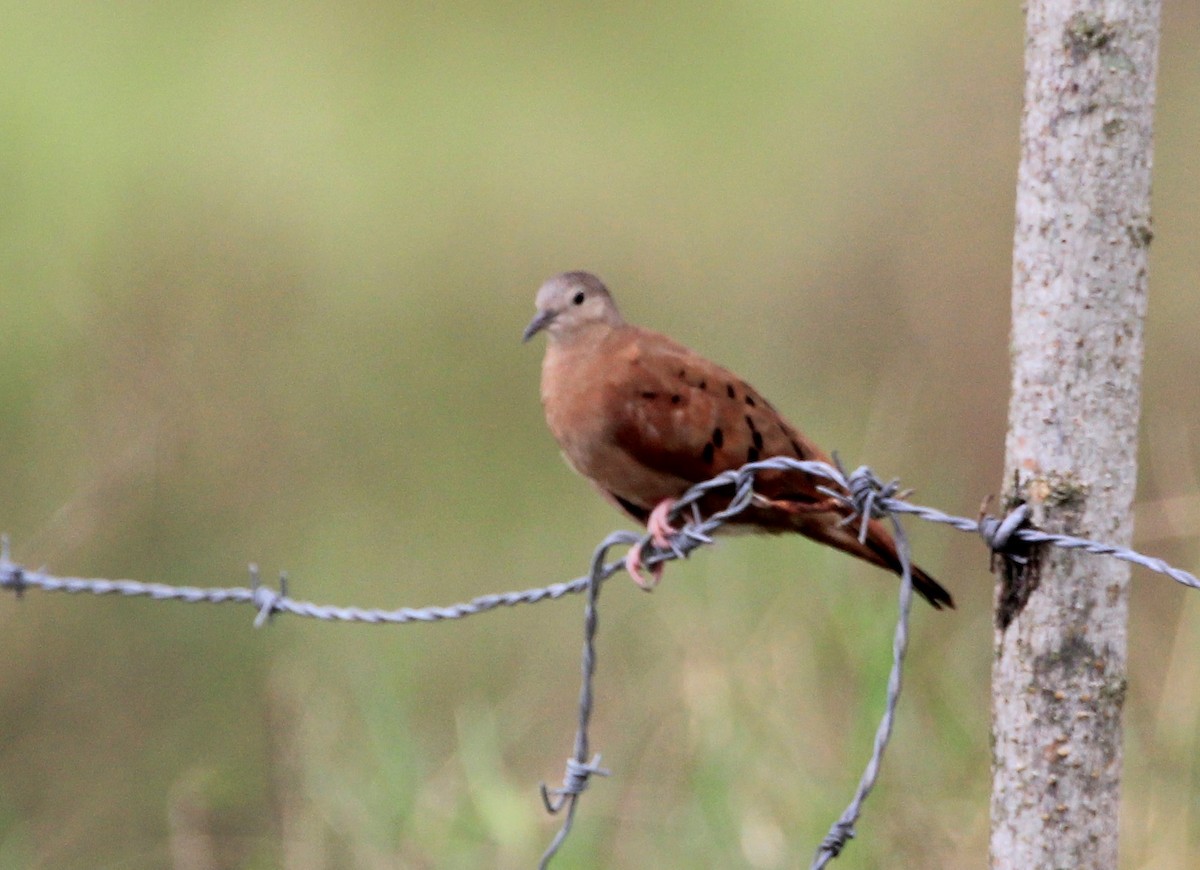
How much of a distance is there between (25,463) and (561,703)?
82.9 inches

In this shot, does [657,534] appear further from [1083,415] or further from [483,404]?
[483,404]

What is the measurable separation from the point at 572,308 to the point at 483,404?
345 cm

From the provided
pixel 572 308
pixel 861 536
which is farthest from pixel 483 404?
pixel 861 536

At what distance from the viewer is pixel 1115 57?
2.31 m

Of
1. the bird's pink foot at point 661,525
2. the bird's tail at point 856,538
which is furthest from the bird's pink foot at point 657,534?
the bird's tail at point 856,538

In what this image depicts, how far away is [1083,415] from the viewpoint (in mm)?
2314

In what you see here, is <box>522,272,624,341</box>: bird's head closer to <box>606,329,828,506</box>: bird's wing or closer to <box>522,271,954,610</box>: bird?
<box>522,271,954,610</box>: bird

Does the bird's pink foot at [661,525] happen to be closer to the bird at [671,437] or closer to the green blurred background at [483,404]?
the bird at [671,437]

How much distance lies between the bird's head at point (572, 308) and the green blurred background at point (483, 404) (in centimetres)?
86

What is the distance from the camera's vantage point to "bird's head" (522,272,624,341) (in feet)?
13.7

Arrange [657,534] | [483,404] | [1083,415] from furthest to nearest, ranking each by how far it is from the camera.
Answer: [483,404] → [657,534] → [1083,415]

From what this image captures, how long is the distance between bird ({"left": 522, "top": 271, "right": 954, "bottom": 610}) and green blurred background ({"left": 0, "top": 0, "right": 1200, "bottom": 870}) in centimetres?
37

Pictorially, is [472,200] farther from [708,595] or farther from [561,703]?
[708,595]

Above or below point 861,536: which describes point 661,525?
above
